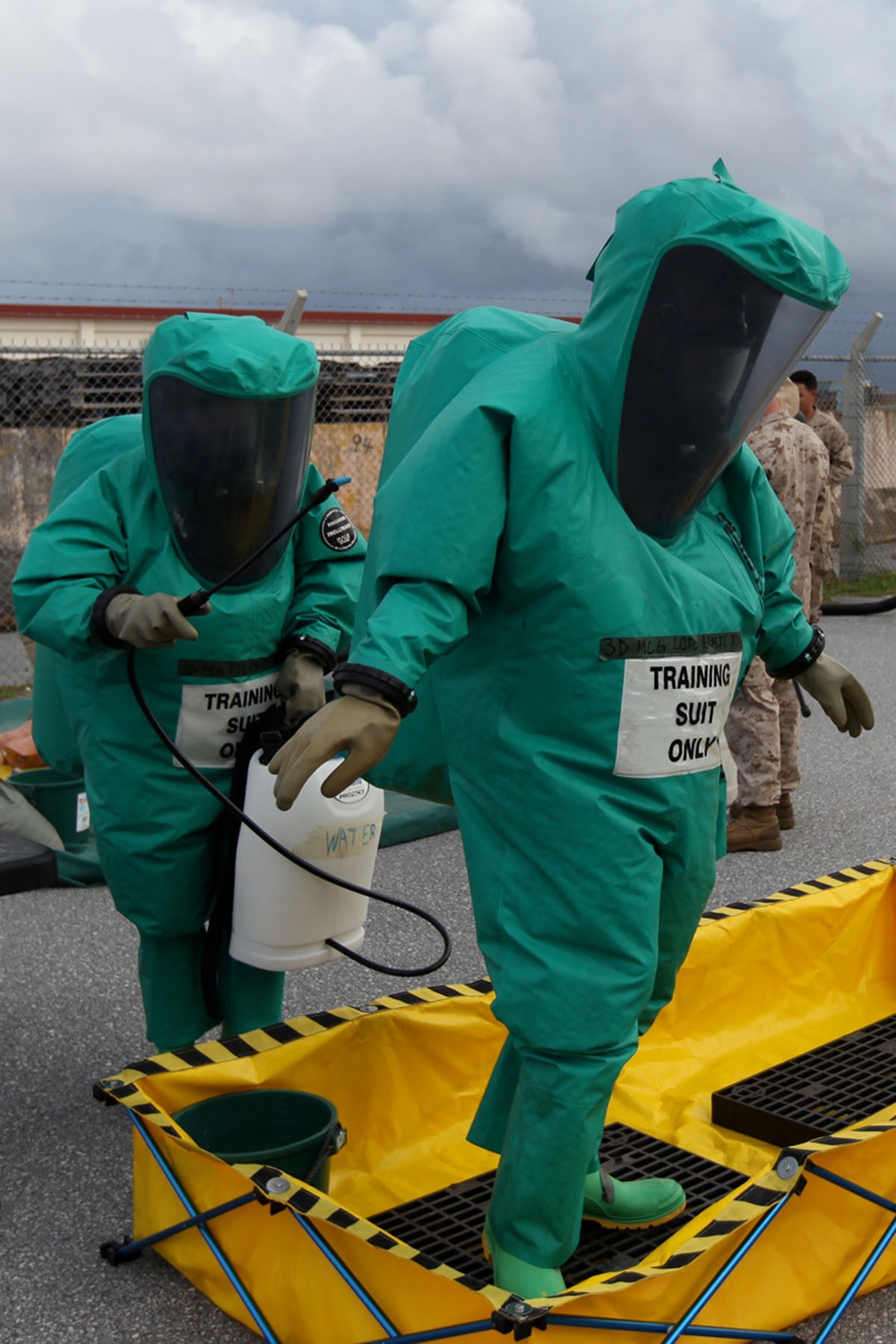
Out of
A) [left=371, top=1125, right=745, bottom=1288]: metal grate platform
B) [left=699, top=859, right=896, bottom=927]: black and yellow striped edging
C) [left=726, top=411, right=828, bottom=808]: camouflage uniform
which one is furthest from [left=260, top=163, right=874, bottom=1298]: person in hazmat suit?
[left=726, top=411, right=828, bottom=808]: camouflage uniform

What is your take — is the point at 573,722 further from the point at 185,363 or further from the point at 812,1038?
the point at 812,1038

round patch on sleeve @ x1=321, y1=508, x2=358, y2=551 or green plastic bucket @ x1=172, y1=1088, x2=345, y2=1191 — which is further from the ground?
round patch on sleeve @ x1=321, y1=508, x2=358, y2=551

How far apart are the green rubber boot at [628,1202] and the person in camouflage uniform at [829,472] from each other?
12.2ft

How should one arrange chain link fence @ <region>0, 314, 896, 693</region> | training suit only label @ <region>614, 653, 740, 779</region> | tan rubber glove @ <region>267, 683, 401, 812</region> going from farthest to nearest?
chain link fence @ <region>0, 314, 896, 693</region>, training suit only label @ <region>614, 653, 740, 779</region>, tan rubber glove @ <region>267, 683, 401, 812</region>

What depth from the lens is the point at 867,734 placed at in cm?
782

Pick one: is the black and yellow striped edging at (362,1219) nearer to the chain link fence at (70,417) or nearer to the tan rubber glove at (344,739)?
the tan rubber glove at (344,739)

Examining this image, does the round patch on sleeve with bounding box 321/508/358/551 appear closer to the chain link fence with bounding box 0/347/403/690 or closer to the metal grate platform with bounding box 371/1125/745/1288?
the metal grate platform with bounding box 371/1125/745/1288

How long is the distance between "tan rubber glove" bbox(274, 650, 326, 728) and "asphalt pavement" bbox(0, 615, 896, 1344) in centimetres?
111

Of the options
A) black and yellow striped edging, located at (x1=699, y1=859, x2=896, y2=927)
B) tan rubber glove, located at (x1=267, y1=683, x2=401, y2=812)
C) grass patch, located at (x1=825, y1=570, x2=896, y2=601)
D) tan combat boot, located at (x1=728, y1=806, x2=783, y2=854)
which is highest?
tan rubber glove, located at (x1=267, y1=683, x2=401, y2=812)

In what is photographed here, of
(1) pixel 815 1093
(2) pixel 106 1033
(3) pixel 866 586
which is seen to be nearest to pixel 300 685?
(2) pixel 106 1033

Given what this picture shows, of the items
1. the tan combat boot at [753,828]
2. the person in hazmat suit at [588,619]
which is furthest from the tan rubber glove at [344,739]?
the tan combat boot at [753,828]

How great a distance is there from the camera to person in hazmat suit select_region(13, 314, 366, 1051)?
10.4ft

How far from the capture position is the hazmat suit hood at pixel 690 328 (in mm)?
2264

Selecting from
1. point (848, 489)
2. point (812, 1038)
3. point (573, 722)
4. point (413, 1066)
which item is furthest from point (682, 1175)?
point (848, 489)
